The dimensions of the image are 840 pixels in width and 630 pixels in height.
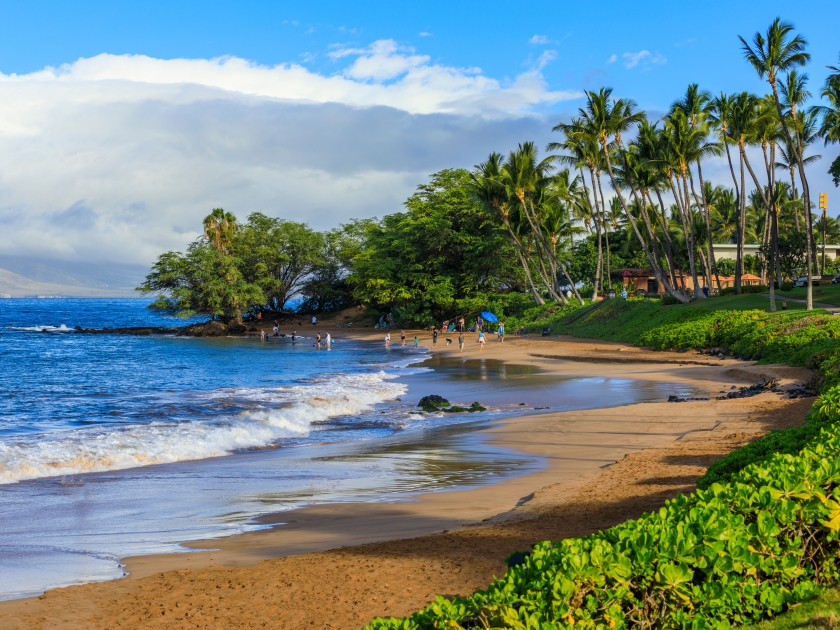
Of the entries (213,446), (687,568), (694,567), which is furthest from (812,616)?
(213,446)

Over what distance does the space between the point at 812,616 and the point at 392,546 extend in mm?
3707

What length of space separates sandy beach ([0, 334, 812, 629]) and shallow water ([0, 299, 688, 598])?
56 centimetres

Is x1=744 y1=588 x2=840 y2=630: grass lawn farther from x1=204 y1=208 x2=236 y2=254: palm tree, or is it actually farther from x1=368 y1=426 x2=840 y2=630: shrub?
x1=204 y1=208 x2=236 y2=254: palm tree

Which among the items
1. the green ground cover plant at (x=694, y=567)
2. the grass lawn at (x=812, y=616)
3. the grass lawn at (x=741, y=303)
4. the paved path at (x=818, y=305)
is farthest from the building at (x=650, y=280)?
the grass lawn at (x=812, y=616)

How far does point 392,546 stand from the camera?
22.6 feet

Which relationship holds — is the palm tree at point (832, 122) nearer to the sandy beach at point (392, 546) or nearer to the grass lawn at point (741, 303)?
the grass lawn at point (741, 303)

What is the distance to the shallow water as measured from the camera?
8.16 meters

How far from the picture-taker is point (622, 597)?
401 centimetres

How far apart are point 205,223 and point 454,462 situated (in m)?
57.6

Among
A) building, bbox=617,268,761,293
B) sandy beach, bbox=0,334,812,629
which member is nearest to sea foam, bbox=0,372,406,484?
sandy beach, bbox=0,334,812,629

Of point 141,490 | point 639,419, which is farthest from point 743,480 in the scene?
point 639,419

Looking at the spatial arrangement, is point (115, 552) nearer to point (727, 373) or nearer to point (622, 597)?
point (622, 597)

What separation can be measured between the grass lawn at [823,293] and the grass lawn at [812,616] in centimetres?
3338

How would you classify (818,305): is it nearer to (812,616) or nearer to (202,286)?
(812,616)
